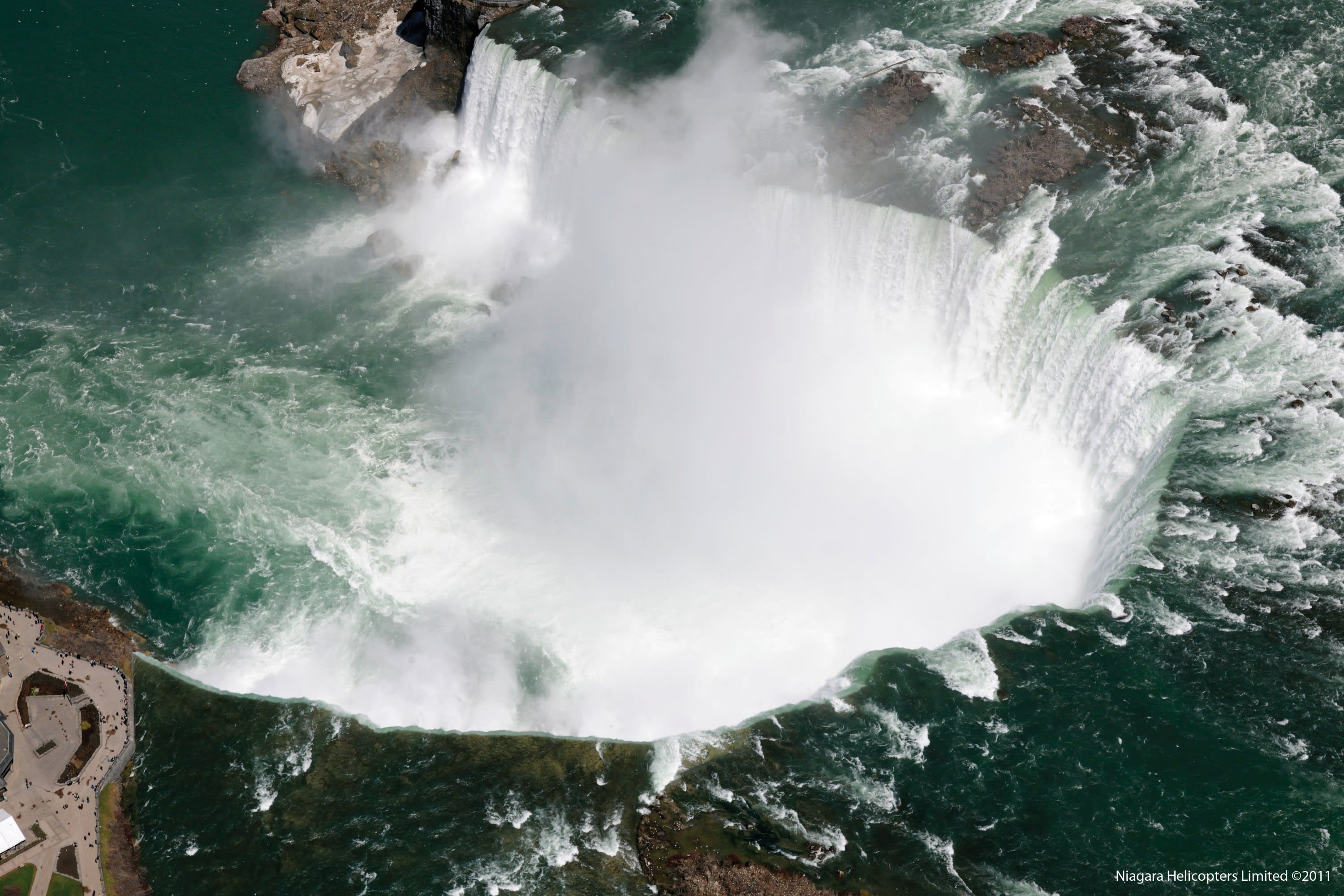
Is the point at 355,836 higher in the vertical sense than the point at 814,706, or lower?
lower

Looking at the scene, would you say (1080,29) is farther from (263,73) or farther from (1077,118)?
(263,73)

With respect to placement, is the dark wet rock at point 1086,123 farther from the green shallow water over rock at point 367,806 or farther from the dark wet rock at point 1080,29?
the green shallow water over rock at point 367,806

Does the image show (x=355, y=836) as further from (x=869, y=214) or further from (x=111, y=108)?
(x=111, y=108)

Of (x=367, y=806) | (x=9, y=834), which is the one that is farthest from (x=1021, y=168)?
(x=9, y=834)

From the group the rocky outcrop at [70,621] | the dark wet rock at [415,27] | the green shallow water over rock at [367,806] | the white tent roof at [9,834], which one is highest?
the dark wet rock at [415,27]

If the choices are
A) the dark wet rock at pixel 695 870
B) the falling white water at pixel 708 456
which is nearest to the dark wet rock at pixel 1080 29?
the falling white water at pixel 708 456

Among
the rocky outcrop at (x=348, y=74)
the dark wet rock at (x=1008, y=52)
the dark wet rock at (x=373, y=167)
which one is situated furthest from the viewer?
the rocky outcrop at (x=348, y=74)

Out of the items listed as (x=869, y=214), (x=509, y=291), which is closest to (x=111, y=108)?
(x=509, y=291)
